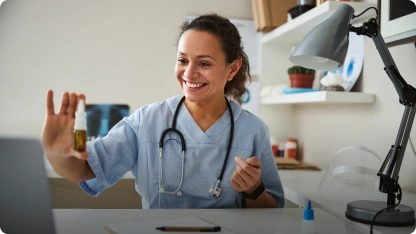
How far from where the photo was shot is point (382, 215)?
1.13 m

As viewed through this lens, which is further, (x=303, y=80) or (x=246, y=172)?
(x=303, y=80)

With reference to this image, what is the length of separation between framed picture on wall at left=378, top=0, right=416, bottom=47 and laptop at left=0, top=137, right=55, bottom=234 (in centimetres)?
119

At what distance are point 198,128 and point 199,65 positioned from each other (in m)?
0.20

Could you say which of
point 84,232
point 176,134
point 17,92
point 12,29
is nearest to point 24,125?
point 17,92

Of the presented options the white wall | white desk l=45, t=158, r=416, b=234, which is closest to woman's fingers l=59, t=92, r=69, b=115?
white desk l=45, t=158, r=416, b=234

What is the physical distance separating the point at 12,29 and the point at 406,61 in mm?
1992

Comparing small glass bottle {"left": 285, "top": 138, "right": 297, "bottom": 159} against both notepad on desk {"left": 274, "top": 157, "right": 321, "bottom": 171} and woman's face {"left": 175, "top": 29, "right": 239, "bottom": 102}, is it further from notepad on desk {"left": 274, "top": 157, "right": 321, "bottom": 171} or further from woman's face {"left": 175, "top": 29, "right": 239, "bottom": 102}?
woman's face {"left": 175, "top": 29, "right": 239, "bottom": 102}

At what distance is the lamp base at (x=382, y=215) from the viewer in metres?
1.13

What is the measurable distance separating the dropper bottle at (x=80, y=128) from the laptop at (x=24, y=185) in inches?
13.8

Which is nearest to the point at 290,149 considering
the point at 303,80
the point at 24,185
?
the point at 303,80

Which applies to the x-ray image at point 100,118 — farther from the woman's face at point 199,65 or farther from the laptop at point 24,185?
the laptop at point 24,185

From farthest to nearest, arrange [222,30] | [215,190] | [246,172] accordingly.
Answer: [222,30], [215,190], [246,172]

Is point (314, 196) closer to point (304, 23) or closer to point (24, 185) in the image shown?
point (304, 23)

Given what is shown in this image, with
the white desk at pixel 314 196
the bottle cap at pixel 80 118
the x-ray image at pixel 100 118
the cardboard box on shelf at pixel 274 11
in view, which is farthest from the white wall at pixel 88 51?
the bottle cap at pixel 80 118
